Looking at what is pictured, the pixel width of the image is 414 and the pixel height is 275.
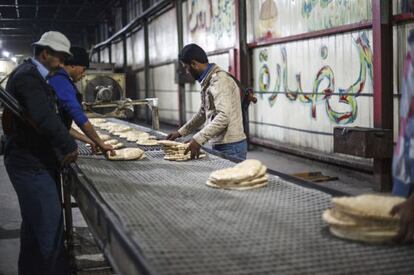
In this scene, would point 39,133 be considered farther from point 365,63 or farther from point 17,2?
point 17,2

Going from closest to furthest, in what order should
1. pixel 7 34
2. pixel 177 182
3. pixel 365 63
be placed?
pixel 177 182 → pixel 365 63 → pixel 7 34

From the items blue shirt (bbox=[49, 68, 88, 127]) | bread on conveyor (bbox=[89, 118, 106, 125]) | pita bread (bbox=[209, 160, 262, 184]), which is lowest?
pita bread (bbox=[209, 160, 262, 184])

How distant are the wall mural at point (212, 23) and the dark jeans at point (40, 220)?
25.3 feet

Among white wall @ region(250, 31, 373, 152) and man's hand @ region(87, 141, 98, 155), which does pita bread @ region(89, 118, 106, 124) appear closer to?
white wall @ region(250, 31, 373, 152)

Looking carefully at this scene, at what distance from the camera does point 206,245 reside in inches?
79.7

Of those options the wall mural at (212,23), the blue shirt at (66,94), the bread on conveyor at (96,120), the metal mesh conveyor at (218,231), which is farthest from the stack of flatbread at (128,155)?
the wall mural at (212,23)

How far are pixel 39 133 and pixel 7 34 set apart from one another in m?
32.1

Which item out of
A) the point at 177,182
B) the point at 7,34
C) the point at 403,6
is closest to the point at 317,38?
the point at 403,6

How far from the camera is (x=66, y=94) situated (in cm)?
397

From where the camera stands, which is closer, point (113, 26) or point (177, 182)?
point (177, 182)

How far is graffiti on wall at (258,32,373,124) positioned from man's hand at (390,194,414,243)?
16.5ft

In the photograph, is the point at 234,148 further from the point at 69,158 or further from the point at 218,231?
the point at 218,231

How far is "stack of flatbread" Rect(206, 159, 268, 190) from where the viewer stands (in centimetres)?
301

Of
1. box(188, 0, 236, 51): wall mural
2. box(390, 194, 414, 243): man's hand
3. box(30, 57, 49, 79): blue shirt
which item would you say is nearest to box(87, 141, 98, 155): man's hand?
box(30, 57, 49, 79): blue shirt
